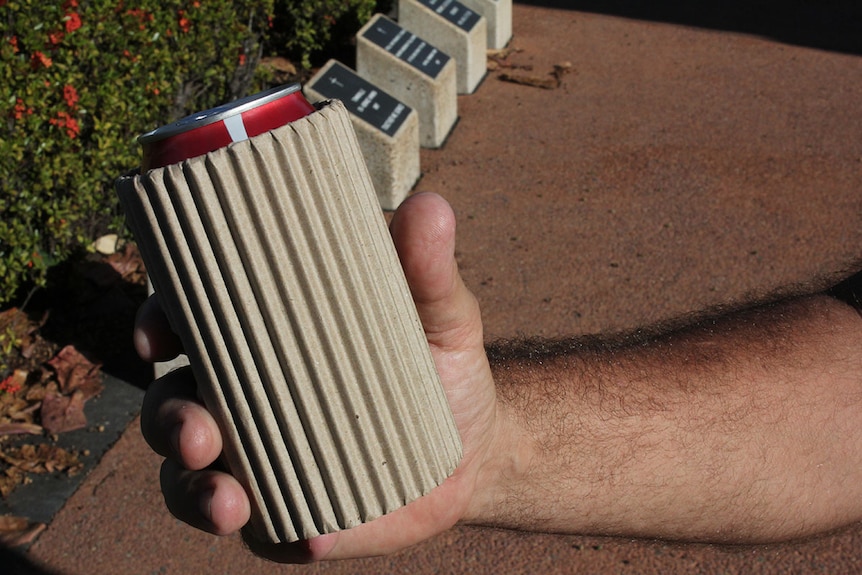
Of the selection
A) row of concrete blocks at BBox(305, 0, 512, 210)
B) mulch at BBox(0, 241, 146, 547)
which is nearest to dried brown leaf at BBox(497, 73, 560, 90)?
row of concrete blocks at BBox(305, 0, 512, 210)

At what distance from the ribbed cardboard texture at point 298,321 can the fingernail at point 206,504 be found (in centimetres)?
7

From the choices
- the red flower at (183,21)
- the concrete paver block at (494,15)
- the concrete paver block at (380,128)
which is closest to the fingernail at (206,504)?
the concrete paver block at (380,128)

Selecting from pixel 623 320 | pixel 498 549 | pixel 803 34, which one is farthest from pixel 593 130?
pixel 498 549

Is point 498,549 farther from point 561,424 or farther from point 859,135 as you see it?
point 859,135

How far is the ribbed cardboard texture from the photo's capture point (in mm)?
1546

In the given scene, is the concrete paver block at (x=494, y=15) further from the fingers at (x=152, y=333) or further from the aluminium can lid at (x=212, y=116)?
the aluminium can lid at (x=212, y=116)

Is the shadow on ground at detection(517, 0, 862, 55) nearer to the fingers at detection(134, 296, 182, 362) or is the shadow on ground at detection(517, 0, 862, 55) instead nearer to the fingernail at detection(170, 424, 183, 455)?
the fingers at detection(134, 296, 182, 362)

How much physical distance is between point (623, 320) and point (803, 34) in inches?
245

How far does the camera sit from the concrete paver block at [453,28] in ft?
27.2

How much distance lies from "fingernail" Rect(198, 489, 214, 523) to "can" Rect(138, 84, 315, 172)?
2.08 ft

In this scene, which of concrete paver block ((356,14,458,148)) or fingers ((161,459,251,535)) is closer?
fingers ((161,459,251,535))

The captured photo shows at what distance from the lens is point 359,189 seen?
167 centimetres

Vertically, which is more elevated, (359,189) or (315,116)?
(315,116)

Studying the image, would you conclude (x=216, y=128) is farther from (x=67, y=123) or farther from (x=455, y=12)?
(x=455, y=12)
